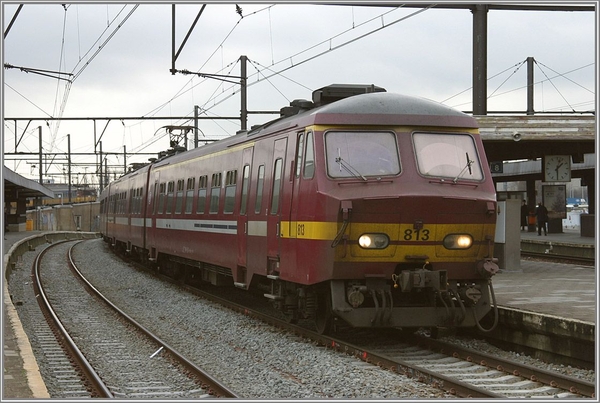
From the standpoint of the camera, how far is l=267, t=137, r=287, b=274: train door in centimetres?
1238

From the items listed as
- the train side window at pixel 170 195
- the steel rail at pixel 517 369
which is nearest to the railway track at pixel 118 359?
the steel rail at pixel 517 369

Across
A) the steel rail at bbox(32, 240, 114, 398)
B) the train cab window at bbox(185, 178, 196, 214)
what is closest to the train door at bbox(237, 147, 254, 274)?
the steel rail at bbox(32, 240, 114, 398)

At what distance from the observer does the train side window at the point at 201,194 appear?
695 inches

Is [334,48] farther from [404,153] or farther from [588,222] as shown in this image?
[588,222]

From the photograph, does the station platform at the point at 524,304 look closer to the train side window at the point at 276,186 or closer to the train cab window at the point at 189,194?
the train side window at the point at 276,186

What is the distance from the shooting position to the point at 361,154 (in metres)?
11.0

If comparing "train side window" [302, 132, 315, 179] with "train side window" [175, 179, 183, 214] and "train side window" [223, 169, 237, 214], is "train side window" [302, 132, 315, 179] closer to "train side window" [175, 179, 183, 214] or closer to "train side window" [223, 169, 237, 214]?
"train side window" [223, 169, 237, 214]

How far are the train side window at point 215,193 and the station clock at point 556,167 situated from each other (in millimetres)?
9698

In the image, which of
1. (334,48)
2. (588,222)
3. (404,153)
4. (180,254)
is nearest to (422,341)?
(404,153)

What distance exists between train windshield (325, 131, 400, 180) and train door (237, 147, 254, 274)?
345 centimetres

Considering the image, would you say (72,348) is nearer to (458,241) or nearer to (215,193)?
(215,193)

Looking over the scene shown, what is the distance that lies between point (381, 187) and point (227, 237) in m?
5.34

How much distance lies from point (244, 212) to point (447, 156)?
436 centimetres

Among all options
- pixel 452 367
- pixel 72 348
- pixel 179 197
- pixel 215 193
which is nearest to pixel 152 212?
pixel 179 197
